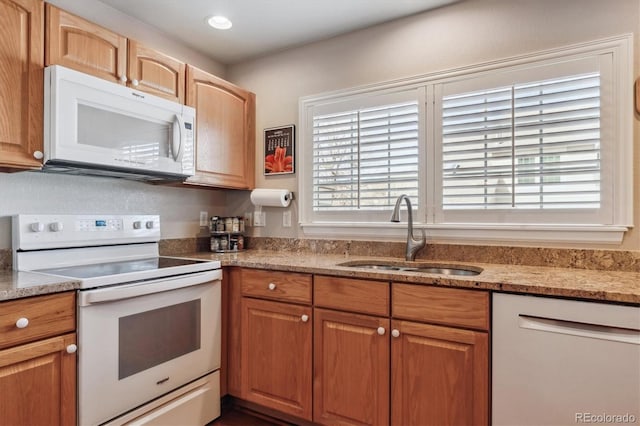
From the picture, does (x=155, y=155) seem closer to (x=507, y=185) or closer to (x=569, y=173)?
(x=507, y=185)

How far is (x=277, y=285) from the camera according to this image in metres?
1.95

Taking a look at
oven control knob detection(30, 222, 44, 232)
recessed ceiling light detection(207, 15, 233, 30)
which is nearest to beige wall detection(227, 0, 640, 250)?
recessed ceiling light detection(207, 15, 233, 30)

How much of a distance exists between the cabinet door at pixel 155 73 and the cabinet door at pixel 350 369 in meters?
1.48

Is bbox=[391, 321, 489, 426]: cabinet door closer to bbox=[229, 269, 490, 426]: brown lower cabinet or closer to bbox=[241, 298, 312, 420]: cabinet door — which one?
bbox=[229, 269, 490, 426]: brown lower cabinet

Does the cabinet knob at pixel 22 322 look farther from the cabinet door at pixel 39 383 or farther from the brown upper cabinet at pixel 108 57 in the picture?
the brown upper cabinet at pixel 108 57

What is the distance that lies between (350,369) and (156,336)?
91cm

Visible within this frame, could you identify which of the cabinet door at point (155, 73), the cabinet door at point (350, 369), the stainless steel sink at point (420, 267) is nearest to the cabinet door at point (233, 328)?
the cabinet door at point (350, 369)

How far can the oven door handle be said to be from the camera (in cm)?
146

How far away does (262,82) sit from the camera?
2.78 metres

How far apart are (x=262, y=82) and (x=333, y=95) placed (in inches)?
25.2

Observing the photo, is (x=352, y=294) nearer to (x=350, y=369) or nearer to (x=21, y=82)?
(x=350, y=369)

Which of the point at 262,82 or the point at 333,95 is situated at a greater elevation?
the point at 262,82

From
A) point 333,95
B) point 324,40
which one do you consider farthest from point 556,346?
point 324,40

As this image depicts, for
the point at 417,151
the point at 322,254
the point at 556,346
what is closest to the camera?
the point at 556,346
